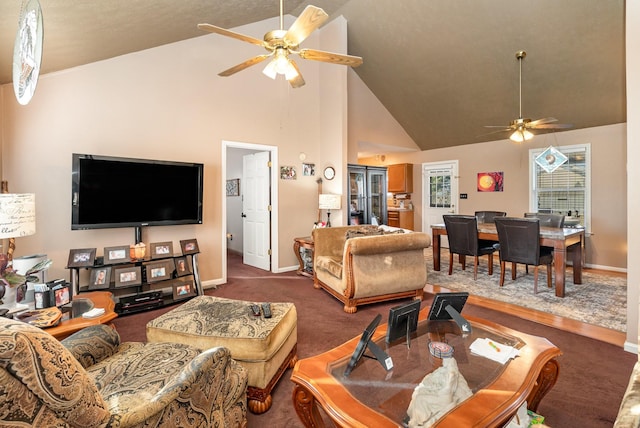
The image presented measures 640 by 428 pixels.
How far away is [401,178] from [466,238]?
3391mm

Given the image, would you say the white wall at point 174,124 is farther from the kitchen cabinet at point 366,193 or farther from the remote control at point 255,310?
the remote control at point 255,310

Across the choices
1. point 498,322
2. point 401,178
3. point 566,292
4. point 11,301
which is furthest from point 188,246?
point 401,178

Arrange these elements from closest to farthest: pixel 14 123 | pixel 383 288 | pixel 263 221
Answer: pixel 14 123 → pixel 383 288 → pixel 263 221

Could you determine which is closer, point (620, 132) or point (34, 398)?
point (34, 398)

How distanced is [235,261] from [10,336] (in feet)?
17.3

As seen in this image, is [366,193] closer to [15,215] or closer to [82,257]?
[82,257]

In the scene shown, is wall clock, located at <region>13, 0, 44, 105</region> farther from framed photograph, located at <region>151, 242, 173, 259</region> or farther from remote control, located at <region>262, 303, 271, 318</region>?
framed photograph, located at <region>151, 242, 173, 259</region>

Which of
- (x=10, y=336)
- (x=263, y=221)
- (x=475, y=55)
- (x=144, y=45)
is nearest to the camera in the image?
(x=10, y=336)

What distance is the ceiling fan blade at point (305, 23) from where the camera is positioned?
1.89 meters

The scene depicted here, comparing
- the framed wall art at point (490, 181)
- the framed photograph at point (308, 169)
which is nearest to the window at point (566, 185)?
the framed wall art at point (490, 181)

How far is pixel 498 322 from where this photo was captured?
9.35 ft

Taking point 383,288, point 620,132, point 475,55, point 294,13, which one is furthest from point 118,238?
point 620,132

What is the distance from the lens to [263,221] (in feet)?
16.5

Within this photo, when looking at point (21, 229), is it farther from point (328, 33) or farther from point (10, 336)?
point (328, 33)
